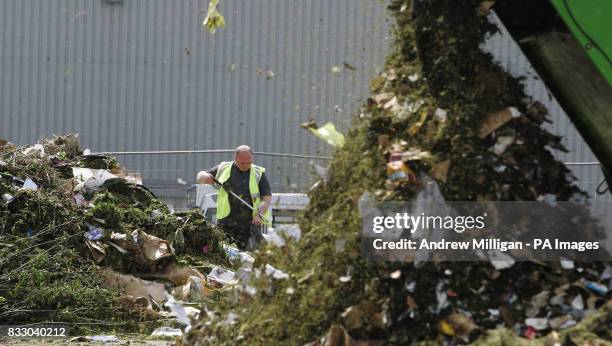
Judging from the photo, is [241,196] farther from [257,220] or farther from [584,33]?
[584,33]

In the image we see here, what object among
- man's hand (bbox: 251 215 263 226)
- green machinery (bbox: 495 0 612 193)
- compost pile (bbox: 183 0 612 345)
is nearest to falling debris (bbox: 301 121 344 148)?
compost pile (bbox: 183 0 612 345)

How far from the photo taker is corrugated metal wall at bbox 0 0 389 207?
1948 cm

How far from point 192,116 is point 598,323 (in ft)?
51.2

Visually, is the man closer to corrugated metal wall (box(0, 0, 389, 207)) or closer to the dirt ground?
the dirt ground

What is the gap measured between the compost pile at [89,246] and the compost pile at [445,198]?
262cm

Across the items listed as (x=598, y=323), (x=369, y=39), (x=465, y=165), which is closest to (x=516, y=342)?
(x=598, y=323)

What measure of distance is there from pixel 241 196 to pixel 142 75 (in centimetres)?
986

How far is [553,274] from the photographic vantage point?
4.89 m

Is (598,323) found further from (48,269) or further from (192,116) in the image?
(192,116)

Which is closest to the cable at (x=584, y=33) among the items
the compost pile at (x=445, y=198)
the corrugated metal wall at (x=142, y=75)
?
the compost pile at (x=445, y=198)

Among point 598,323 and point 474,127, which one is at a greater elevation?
point 474,127

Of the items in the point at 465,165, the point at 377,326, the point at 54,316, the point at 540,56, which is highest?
the point at 540,56

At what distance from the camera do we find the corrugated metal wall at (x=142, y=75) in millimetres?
19484

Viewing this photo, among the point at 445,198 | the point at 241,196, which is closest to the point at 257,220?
the point at 241,196
